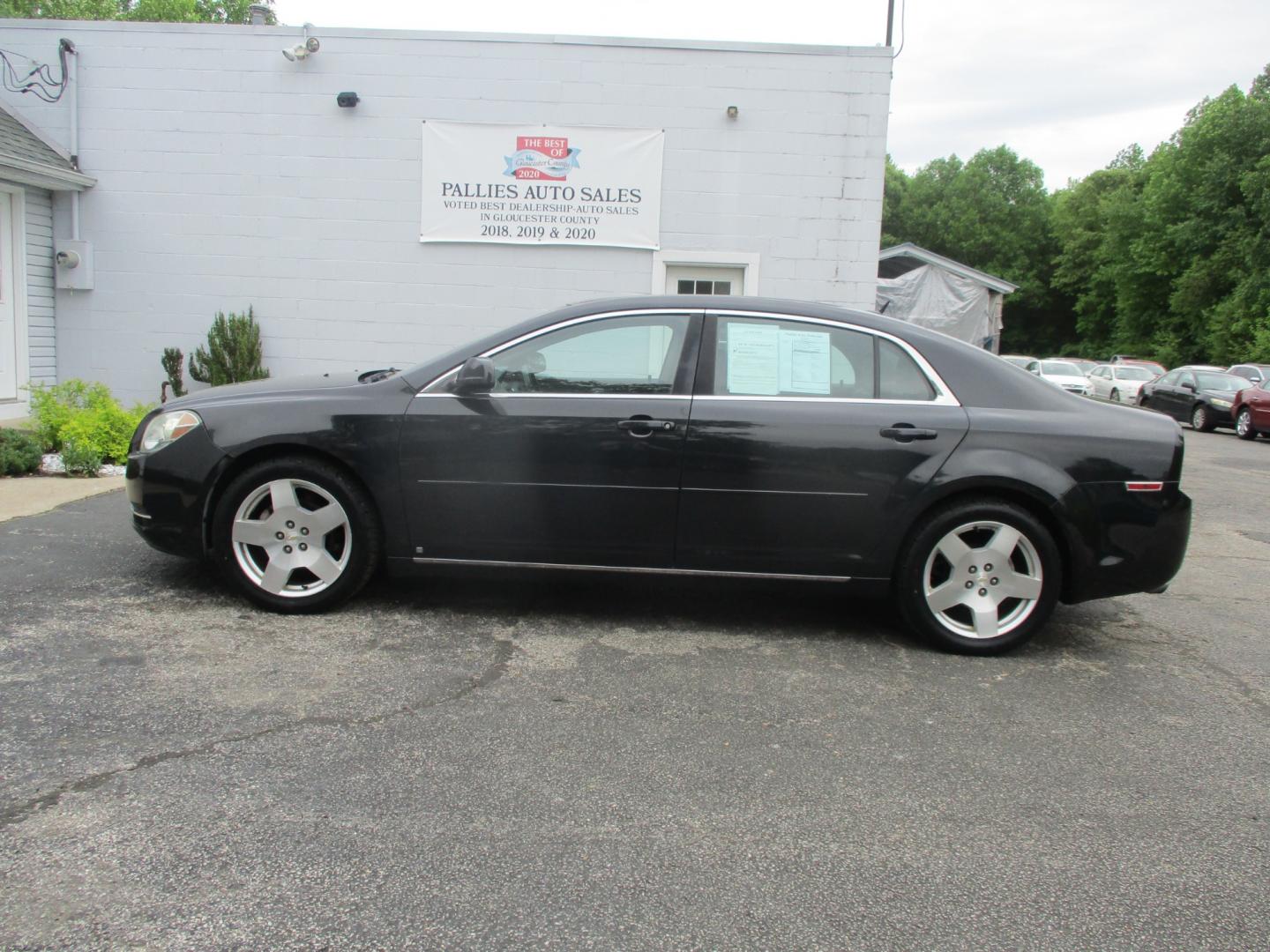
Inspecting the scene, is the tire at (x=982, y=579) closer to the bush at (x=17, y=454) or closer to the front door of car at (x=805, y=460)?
the front door of car at (x=805, y=460)

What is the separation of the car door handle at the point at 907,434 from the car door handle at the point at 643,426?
3.16ft

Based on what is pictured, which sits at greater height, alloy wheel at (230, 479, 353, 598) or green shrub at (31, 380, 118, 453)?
green shrub at (31, 380, 118, 453)

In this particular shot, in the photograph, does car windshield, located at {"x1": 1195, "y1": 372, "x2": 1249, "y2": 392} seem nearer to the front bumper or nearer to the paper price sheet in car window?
the paper price sheet in car window

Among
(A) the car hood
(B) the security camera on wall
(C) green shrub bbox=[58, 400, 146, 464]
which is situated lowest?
(C) green shrub bbox=[58, 400, 146, 464]

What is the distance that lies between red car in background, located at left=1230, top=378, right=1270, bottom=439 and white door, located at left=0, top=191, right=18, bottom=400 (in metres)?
21.3

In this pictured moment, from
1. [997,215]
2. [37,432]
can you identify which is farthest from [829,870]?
[997,215]

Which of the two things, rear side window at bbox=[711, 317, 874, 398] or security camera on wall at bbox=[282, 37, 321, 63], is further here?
security camera on wall at bbox=[282, 37, 321, 63]

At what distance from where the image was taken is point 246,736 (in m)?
3.22

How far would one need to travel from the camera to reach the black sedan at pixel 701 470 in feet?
14.2

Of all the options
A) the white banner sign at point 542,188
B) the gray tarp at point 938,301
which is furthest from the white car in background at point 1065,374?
the white banner sign at point 542,188

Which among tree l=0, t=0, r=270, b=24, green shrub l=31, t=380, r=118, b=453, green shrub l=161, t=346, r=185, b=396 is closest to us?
green shrub l=31, t=380, r=118, b=453

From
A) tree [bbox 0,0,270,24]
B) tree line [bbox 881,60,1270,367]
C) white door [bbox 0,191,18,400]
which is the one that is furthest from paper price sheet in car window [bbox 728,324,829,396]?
tree [bbox 0,0,270,24]

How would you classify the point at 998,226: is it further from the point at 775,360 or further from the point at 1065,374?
the point at 775,360

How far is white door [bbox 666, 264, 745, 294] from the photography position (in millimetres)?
10805
